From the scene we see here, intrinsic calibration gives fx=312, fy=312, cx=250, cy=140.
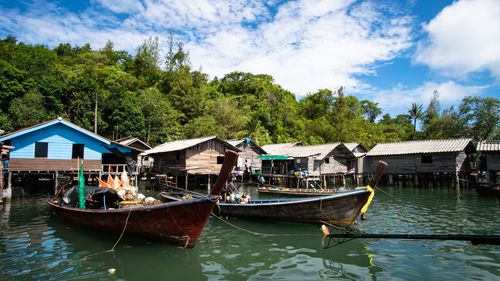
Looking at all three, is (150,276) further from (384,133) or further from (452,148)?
(384,133)

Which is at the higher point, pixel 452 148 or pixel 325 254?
pixel 452 148

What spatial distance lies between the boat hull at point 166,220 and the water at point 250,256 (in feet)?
1.32

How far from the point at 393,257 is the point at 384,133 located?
49514 millimetres

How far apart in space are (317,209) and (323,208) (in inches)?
8.9

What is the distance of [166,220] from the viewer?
8336 millimetres

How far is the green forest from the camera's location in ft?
105

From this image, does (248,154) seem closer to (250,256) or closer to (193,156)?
(193,156)

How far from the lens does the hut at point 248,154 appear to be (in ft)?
102

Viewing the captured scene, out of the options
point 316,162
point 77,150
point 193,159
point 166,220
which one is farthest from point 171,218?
point 316,162

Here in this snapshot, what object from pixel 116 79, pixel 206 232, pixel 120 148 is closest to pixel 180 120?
pixel 116 79

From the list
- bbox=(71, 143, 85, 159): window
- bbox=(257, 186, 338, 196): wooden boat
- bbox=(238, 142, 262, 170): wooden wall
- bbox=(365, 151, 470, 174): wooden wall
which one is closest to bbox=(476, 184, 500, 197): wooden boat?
bbox=(365, 151, 470, 174): wooden wall

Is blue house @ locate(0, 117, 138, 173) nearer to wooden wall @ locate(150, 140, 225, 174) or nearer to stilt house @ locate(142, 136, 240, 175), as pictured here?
stilt house @ locate(142, 136, 240, 175)

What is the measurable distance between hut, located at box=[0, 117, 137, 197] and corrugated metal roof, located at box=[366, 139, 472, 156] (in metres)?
24.7

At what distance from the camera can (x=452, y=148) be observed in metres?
27.7
